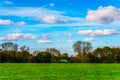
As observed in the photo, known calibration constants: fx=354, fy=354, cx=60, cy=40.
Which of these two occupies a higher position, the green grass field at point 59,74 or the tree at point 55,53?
the tree at point 55,53

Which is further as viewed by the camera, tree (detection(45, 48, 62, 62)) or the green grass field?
tree (detection(45, 48, 62, 62))

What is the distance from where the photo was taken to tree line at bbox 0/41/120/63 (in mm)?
96000

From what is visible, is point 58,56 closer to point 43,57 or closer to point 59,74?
point 43,57

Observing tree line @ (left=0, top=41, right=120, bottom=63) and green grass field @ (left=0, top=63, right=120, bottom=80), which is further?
tree line @ (left=0, top=41, right=120, bottom=63)

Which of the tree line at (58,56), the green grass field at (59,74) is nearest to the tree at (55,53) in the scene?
the tree line at (58,56)

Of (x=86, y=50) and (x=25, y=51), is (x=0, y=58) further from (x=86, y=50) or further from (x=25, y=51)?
(x=86, y=50)

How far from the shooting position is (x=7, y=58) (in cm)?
9625

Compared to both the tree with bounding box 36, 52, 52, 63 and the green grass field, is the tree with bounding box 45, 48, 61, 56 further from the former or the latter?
the green grass field

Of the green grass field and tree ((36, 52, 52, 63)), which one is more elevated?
tree ((36, 52, 52, 63))

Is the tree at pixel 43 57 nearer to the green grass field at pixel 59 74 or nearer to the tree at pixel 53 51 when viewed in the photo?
the tree at pixel 53 51

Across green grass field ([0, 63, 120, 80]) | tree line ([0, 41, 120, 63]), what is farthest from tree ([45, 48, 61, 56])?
green grass field ([0, 63, 120, 80])

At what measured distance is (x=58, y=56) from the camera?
335 ft

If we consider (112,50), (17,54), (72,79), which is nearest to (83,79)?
(72,79)

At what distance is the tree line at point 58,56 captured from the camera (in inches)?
3780
